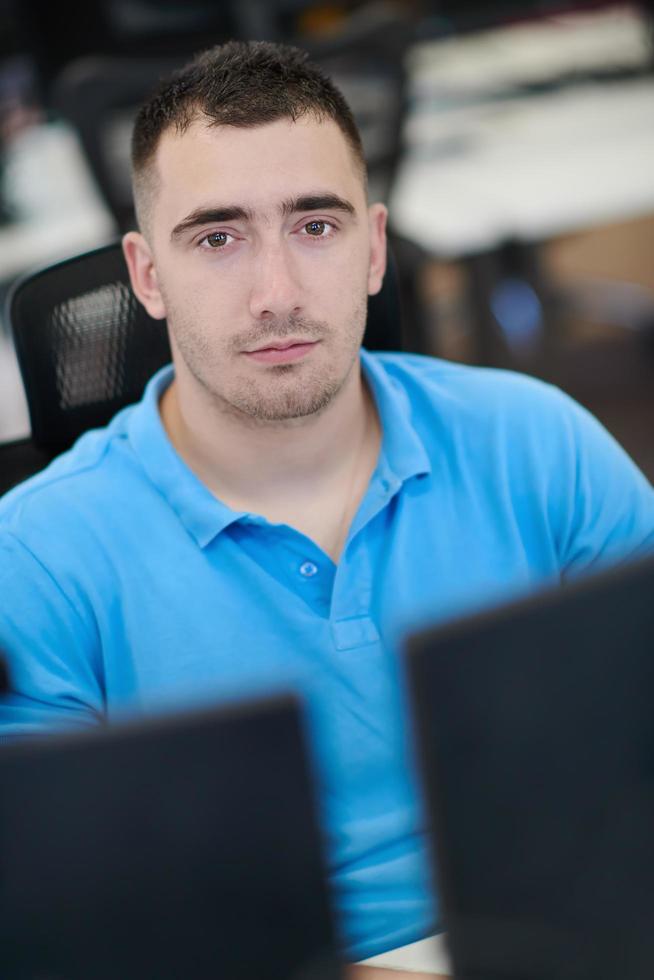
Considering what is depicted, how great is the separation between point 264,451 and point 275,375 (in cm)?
10

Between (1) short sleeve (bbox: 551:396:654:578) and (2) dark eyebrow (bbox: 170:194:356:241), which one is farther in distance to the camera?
(1) short sleeve (bbox: 551:396:654:578)

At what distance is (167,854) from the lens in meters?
0.49

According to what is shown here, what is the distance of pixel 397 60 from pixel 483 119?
91cm

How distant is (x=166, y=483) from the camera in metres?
1.14

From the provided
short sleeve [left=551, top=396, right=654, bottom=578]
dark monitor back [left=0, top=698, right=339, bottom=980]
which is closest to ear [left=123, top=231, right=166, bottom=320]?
short sleeve [left=551, top=396, right=654, bottom=578]

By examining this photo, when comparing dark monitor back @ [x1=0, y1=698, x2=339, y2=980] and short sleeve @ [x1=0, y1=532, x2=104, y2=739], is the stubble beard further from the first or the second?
dark monitor back @ [x1=0, y1=698, x2=339, y2=980]

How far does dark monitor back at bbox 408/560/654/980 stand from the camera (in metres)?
0.48

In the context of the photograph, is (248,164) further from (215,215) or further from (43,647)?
(43,647)

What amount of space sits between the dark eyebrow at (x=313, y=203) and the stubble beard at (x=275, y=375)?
101 mm

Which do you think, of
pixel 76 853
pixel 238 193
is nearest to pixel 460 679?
pixel 76 853

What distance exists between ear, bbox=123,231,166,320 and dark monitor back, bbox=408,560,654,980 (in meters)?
0.79

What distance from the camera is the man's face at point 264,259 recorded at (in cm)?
105

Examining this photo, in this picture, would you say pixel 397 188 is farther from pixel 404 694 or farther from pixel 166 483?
pixel 404 694

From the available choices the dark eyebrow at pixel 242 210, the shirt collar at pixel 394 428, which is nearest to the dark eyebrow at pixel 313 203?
the dark eyebrow at pixel 242 210
